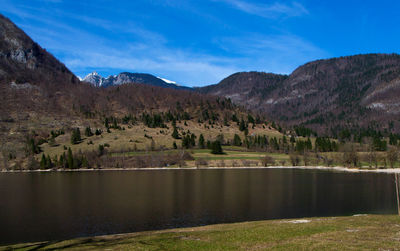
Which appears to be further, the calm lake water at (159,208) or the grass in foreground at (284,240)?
the calm lake water at (159,208)

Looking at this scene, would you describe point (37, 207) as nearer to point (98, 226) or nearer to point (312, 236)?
point (98, 226)

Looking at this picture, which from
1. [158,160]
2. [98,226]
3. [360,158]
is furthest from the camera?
[158,160]

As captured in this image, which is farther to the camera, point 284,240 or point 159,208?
point 159,208

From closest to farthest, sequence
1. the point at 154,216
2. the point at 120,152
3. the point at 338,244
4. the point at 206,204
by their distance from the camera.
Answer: the point at 338,244 → the point at 154,216 → the point at 206,204 → the point at 120,152

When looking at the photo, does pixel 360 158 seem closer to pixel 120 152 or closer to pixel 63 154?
pixel 120 152

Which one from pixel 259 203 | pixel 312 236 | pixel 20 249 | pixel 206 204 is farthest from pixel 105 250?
pixel 259 203

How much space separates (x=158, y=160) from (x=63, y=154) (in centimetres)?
5335

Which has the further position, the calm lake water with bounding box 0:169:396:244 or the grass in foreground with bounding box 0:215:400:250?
the calm lake water with bounding box 0:169:396:244

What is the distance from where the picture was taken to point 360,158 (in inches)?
6521

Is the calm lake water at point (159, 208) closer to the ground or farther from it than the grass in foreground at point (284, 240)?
closer to the ground

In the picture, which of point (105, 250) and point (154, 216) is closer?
point (105, 250)

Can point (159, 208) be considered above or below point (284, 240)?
below

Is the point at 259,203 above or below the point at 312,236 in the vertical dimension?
below

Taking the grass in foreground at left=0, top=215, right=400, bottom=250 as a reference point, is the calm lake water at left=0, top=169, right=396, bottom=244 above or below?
below
